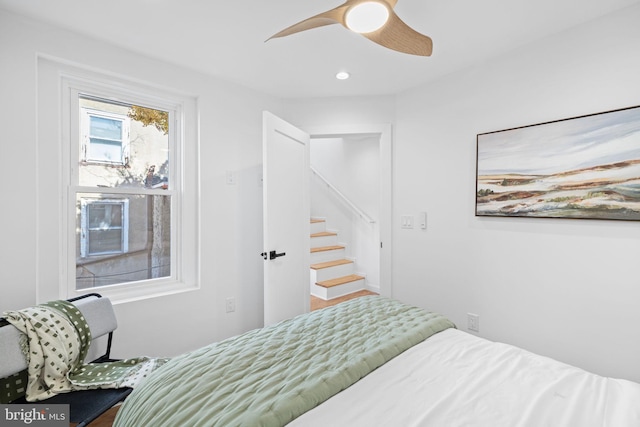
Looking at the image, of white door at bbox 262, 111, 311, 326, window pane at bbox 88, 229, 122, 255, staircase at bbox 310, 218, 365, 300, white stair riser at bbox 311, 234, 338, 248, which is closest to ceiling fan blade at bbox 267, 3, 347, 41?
white door at bbox 262, 111, 311, 326

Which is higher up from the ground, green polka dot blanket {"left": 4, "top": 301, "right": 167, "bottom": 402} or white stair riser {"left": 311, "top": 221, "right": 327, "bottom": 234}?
white stair riser {"left": 311, "top": 221, "right": 327, "bottom": 234}

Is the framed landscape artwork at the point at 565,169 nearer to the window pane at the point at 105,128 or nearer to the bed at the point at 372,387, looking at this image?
the bed at the point at 372,387

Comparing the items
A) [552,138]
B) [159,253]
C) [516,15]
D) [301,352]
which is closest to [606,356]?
[552,138]

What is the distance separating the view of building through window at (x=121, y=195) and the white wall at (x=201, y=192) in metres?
0.23

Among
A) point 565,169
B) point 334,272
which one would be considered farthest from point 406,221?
point 334,272

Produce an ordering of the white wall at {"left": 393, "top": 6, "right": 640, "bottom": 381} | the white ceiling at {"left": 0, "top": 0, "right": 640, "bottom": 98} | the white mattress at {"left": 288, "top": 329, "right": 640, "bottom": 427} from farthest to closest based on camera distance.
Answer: the white wall at {"left": 393, "top": 6, "right": 640, "bottom": 381}
the white ceiling at {"left": 0, "top": 0, "right": 640, "bottom": 98}
the white mattress at {"left": 288, "top": 329, "right": 640, "bottom": 427}

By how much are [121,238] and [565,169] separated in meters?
3.01

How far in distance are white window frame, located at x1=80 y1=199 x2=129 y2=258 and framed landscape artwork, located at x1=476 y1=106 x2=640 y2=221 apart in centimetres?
261

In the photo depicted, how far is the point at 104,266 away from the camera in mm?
2244

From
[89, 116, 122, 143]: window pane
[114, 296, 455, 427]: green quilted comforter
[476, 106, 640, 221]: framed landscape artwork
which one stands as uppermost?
[89, 116, 122, 143]: window pane

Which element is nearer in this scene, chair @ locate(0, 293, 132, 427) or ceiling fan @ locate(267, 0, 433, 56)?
ceiling fan @ locate(267, 0, 433, 56)

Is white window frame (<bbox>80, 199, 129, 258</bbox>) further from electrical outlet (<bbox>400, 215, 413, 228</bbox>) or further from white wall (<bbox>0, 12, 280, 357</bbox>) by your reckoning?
electrical outlet (<bbox>400, 215, 413, 228</bbox>)

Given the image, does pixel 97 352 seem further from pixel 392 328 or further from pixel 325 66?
pixel 325 66

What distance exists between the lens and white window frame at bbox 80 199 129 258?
214 cm
